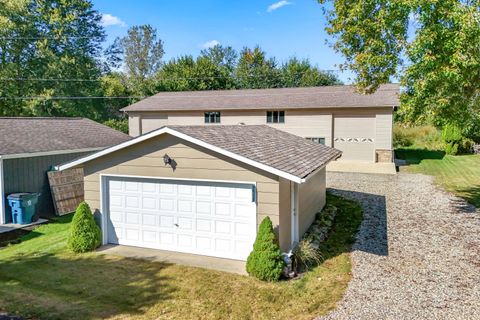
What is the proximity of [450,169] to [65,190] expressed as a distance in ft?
69.3

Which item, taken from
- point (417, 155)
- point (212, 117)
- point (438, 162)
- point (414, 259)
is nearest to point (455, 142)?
point (417, 155)

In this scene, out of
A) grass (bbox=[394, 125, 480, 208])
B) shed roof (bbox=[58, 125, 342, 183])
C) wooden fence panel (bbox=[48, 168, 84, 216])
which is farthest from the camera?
grass (bbox=[394, 125, 480, 208])

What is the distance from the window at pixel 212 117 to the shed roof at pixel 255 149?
17161 millimetres

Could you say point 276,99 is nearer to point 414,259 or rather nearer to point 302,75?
point 414,259

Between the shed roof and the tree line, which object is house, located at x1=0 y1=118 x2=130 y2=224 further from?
the tree line

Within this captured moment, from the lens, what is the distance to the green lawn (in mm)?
17172

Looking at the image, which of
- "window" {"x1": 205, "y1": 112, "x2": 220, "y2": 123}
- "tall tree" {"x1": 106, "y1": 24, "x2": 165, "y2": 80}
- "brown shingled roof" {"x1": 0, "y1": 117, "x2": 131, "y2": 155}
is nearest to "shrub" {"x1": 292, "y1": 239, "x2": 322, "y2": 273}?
"brown shingled roof" {"x1": 0, "y1": 117, "x2": 131, "y2": 155}

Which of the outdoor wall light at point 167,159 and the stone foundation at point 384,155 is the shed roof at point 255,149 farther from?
the stone foundation at point 384,155

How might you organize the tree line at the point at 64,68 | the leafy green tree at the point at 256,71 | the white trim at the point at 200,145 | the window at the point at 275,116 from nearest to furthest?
the white trim at the point at 200,145 < the window at the point at 275,116 < the tree line at the point at 64,68 < the leafy green tree at the point at 256,71

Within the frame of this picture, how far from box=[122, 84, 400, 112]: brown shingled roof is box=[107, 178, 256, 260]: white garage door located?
697 inches

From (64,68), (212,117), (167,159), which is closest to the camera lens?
(167,159)

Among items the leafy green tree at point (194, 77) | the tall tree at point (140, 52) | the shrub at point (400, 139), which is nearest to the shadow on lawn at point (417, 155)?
the shrub at point (400, 139)

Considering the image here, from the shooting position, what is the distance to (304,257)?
28.2 ft

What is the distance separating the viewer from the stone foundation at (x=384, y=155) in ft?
80.3
